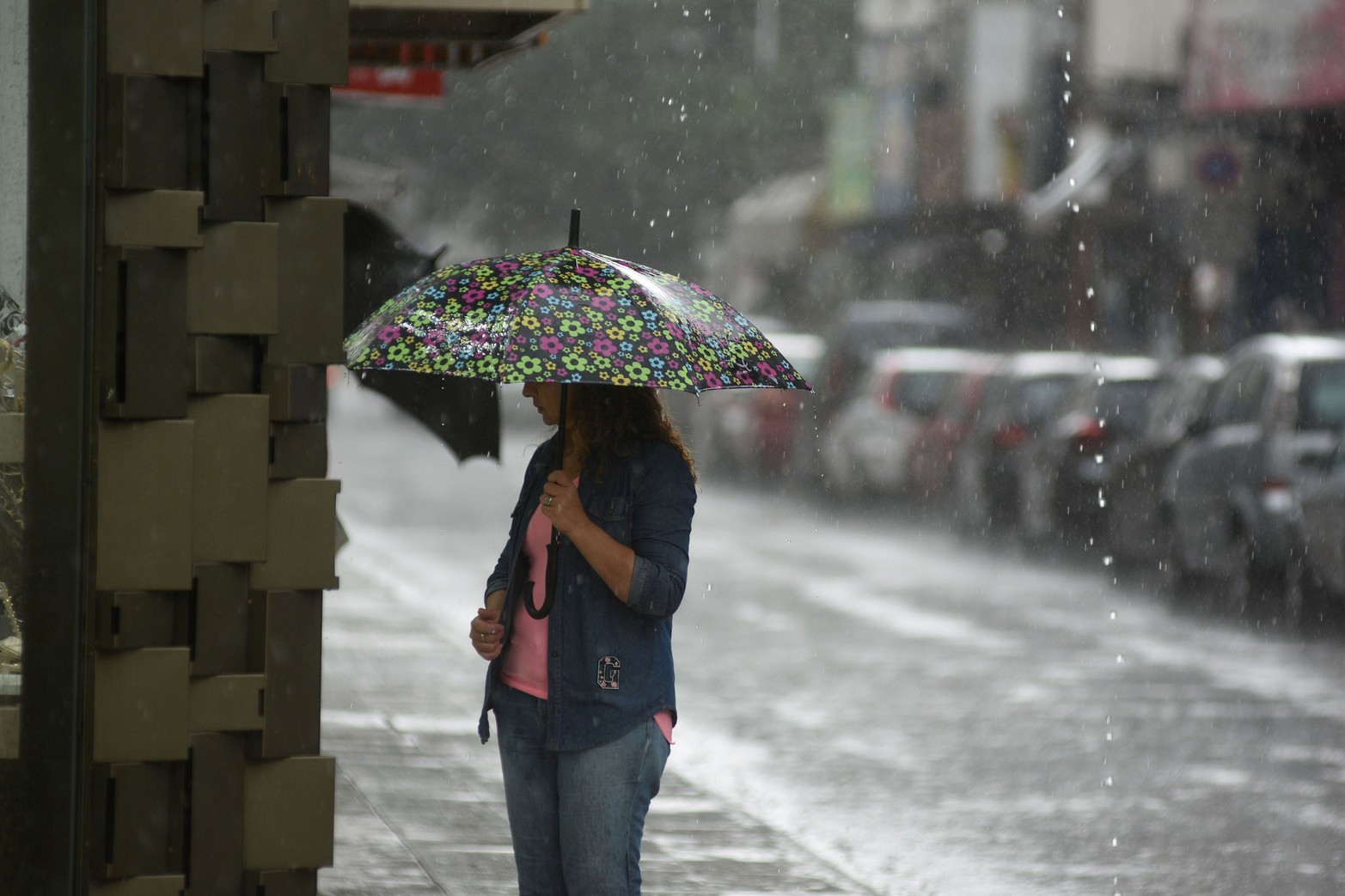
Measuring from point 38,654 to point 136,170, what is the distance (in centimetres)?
94

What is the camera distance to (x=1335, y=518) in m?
11.4

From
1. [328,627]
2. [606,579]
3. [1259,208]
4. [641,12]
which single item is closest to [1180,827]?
[606,579]

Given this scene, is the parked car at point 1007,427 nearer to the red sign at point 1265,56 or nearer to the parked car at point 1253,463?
the parked car at point 1253,463

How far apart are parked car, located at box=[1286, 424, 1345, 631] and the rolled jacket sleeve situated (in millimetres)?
8306

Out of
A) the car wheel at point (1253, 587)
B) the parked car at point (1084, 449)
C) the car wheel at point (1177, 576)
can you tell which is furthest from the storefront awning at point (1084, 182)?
the car wheel at point (1253, 587)

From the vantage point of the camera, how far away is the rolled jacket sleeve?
3.83 metres

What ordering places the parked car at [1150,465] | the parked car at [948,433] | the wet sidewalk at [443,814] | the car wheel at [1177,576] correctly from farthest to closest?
the parked car at [948,433] < the parked car at [1150,465] < the car wheel at [1177,576] < the wet sidewalk at [443,814]

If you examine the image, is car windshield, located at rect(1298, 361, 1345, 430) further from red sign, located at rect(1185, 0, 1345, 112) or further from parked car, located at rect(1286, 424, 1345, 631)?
red sign, located at rect(1185, 0, 1345, 112)

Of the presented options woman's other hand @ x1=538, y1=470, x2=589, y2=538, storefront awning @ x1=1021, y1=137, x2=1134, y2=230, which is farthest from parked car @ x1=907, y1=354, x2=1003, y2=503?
woman's other hand @ x1=538, y1=470, x2=589, y2=538

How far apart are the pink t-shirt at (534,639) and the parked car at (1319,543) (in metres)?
8.40

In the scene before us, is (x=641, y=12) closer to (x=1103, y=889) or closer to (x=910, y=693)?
(x=910, y=693)

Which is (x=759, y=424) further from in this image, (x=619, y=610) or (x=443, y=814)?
(x=619, y=610)

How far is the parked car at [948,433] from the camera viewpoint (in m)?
19.5

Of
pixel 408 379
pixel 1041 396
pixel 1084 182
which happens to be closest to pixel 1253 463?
pixel 1041 396
